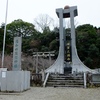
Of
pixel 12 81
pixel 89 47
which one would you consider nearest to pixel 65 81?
pixel 12 81

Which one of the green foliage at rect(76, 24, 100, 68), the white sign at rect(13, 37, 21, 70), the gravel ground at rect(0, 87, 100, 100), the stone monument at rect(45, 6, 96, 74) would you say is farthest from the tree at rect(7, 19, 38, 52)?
the gravel ground at rect(0, 87, 100, 100)

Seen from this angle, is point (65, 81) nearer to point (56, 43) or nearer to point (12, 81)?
point (12, 81)

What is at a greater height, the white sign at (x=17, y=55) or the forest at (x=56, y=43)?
the forest at (x=56, y=43)

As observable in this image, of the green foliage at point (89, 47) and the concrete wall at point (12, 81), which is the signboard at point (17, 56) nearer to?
the concrete wall at point (12, 81)

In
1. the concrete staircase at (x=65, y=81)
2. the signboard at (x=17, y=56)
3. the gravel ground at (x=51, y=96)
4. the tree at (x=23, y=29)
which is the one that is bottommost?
the gravel ground at (x=51, y=96)

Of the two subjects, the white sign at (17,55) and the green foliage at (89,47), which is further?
the green foliage at (89,47)

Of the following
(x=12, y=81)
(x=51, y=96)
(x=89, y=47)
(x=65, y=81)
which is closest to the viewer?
(x=51, y=96)

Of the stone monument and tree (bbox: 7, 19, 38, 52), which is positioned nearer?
the stone monument

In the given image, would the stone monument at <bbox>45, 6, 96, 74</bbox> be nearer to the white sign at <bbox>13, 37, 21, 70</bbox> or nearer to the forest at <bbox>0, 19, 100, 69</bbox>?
the forest at <bbox>0, 19, 100, 69</bbox>

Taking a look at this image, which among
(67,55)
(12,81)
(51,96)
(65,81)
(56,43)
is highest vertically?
(56,43)

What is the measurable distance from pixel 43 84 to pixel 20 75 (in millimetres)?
4138

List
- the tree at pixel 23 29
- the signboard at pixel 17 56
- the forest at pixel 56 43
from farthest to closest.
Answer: the tree at pixel 23 29 < the forest at pixel 56 43 < the signboard at pixel 17 56

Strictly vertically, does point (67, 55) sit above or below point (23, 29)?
below

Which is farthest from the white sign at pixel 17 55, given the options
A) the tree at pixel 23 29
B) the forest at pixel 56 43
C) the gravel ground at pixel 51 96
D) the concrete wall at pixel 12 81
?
the tree at pixel 23 29
